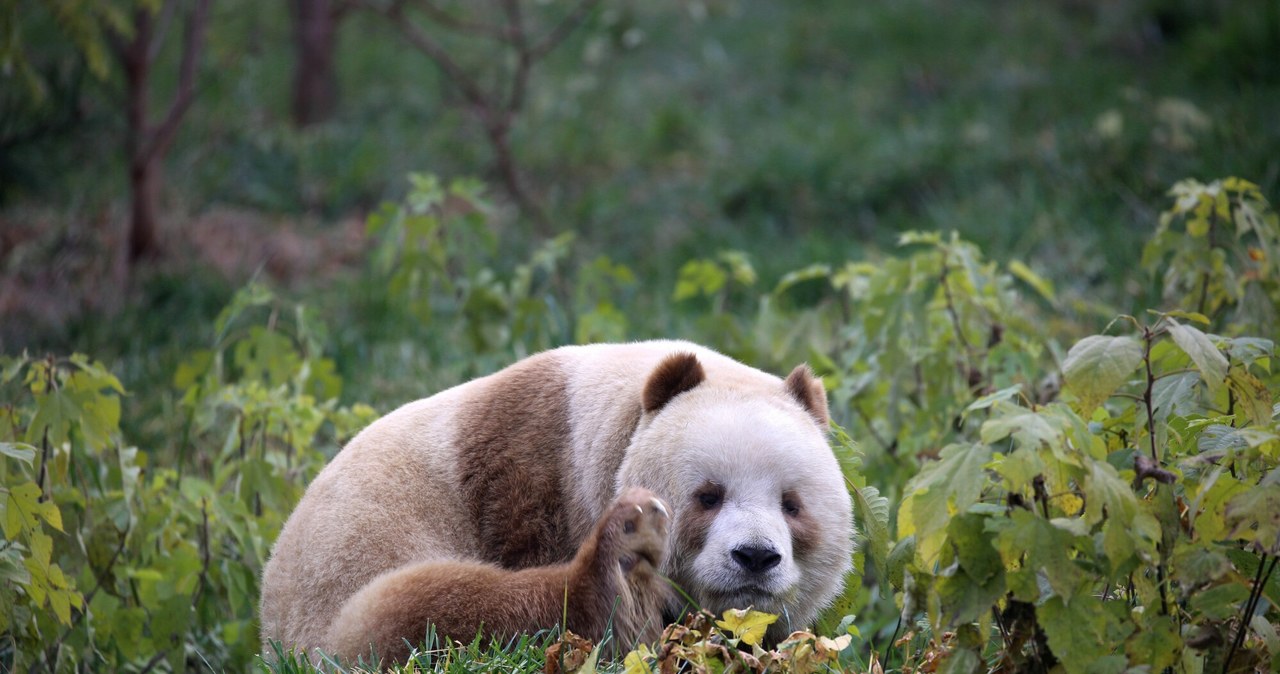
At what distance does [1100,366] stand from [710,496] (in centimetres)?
97

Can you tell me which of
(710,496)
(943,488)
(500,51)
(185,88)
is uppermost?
(185,88)

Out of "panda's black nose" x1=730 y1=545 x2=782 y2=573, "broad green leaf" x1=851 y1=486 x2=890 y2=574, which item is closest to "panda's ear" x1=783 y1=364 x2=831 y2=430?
"broad green leaf" x1=851 y1=486 x2=890 y2=574

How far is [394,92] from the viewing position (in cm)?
1234

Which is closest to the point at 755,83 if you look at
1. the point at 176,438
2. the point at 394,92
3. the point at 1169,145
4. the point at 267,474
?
the point at 394,92

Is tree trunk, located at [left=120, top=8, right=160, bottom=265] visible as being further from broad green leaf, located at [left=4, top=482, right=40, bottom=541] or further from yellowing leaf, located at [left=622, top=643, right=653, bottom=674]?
yellowing leaf, located at [left=622, top=643, right=653, bottom=674]

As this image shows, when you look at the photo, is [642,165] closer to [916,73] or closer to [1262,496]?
[916,73]

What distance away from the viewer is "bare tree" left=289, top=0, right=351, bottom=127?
35.8ft

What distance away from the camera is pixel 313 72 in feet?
36.6

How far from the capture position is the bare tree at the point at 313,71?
1091 cm

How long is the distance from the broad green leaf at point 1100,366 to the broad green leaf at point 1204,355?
0.09 metres

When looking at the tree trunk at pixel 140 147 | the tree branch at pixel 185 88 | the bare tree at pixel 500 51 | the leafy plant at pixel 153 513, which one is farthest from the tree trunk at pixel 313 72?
the leafy plant at pixel 153 513

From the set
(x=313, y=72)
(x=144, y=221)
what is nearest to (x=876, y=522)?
(x=144, y=221)

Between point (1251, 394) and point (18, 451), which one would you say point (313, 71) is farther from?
point (1251, 394)

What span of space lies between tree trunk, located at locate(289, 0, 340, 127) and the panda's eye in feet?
29.8
